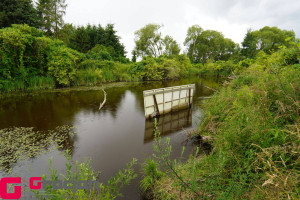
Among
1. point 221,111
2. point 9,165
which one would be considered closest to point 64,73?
point 9,165

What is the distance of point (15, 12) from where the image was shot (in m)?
14.6

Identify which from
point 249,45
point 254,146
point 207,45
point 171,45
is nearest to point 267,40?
point 249,45

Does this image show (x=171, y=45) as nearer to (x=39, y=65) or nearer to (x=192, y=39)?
(x=192, y=39)

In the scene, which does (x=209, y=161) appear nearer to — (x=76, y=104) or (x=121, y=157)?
(x=121, y=157)

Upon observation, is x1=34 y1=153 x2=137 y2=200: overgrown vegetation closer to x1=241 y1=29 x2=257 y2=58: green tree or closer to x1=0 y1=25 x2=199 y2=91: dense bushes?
x1=0 y1=25 x2=199 y2=91: dense bushes

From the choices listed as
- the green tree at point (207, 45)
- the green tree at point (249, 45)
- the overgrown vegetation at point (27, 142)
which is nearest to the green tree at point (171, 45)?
the green tree at point (207, 45)

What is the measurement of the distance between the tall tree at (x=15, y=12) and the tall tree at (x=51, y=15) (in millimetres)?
2024

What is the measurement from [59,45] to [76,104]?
711 centimetres

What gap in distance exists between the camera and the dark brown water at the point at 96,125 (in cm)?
391

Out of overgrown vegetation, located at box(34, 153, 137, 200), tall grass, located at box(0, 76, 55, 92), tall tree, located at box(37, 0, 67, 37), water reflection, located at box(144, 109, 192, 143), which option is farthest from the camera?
tall tree, located at box(37, 0, 67, 37)

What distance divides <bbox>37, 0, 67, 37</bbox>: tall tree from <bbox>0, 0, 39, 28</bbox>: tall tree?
202cm

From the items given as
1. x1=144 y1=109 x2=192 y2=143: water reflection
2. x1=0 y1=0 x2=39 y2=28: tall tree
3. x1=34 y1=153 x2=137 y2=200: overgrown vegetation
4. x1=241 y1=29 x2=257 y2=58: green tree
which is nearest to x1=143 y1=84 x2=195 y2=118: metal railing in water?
x1=144 y1=109 x2=192 y2=143: water reflection

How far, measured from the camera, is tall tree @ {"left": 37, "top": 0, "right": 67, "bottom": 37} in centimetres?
1838

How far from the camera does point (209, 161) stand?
2926mm
